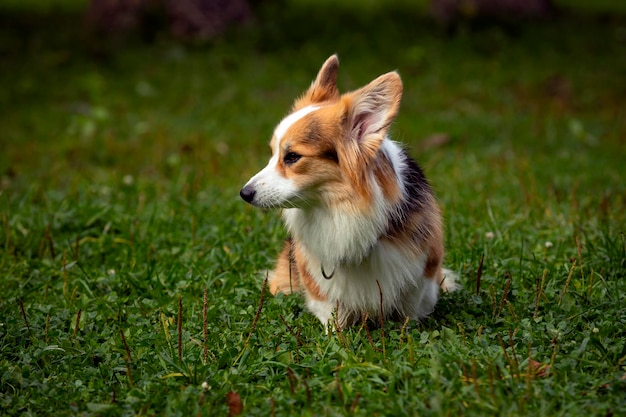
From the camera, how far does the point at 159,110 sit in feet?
31.3

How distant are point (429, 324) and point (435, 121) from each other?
511 cm

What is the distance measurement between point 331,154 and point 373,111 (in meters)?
0.28

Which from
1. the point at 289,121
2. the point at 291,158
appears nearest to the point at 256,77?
the point at 289,121

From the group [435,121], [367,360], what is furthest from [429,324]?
[435,121]

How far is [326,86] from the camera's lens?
380cm

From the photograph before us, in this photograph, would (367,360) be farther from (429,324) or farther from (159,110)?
(159,110)

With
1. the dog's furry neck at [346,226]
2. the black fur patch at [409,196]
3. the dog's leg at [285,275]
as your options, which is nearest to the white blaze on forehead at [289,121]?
the dog's furry neck at [346,226]

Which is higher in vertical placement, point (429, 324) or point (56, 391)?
point (56, 391)

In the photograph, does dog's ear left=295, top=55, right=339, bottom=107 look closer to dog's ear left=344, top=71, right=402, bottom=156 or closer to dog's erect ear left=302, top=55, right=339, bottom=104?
dog's erect ear left=302, top=55, right=339, bottom=104

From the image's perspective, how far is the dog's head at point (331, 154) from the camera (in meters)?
3.32

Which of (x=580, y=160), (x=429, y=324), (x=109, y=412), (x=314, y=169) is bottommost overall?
(x=580, y=160)

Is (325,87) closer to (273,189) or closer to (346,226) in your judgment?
(273,189)

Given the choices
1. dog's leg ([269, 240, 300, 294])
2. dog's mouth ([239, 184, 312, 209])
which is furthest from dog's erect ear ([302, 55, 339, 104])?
dog's leg ([269, 240, 300, 294])

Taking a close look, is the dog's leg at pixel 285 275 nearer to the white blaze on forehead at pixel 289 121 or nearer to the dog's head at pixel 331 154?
the dog's head at pixel 331 154
